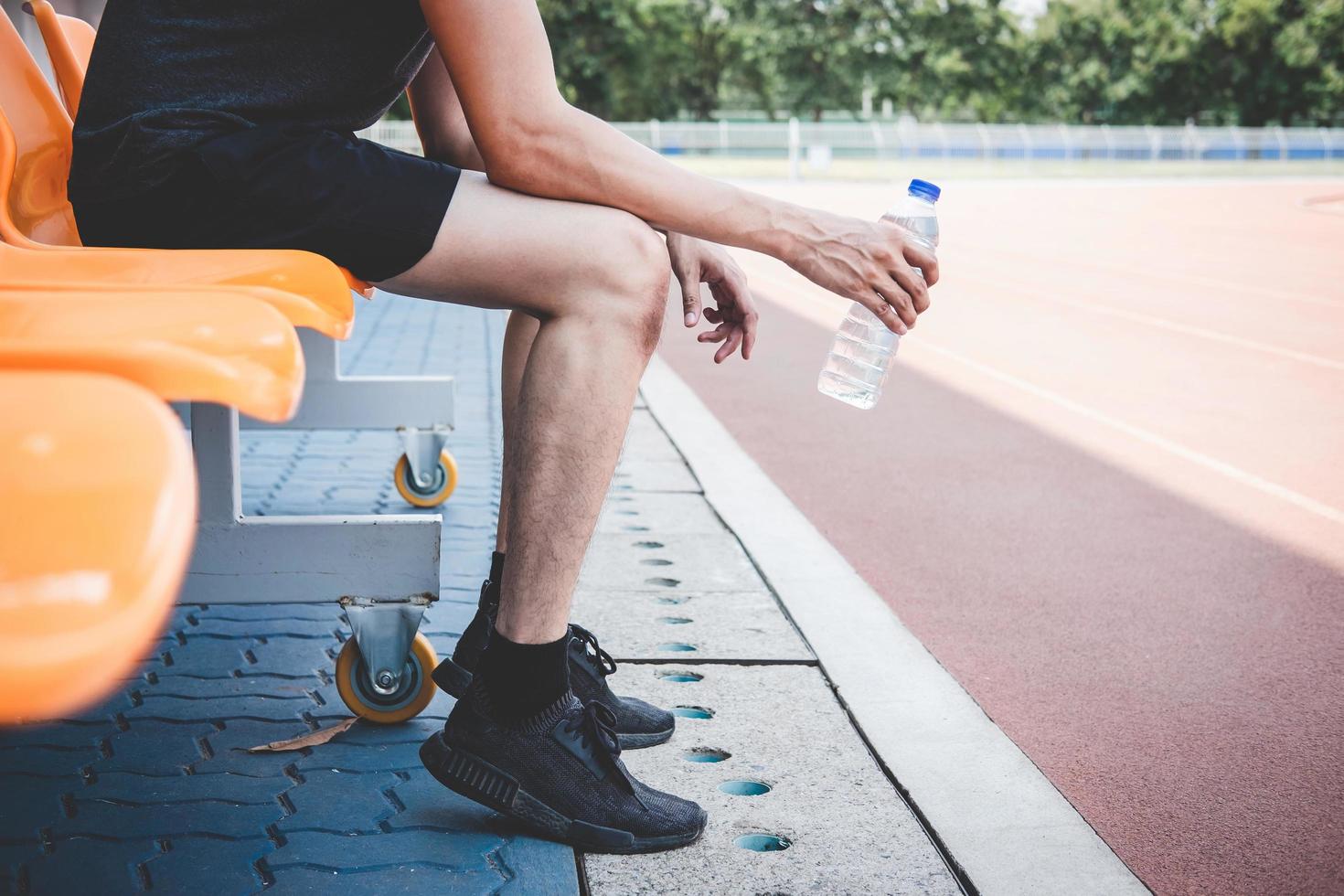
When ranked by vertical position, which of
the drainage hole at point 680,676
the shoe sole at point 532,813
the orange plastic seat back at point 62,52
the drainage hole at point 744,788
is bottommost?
the drainage hole at point 680,676

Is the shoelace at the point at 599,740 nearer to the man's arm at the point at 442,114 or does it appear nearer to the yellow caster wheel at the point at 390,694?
the yellow caster wheel at the point at 390,694

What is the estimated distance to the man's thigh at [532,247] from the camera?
1.93 meters

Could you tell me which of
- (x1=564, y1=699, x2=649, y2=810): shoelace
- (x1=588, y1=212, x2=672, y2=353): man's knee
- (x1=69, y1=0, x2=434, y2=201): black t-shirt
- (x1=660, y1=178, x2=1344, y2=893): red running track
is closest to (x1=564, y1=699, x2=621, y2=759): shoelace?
(x1=564, y1=699, x2=649, y2=810): shoelace

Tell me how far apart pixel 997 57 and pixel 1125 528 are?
64025 mm

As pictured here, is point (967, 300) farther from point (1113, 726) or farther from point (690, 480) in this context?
point (1113, 726)

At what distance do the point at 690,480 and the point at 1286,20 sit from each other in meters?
66.1

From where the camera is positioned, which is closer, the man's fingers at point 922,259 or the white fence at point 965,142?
the man's fingers at point 922,259

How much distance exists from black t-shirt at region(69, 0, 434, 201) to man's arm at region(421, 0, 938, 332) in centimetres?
23

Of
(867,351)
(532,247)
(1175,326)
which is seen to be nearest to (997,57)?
(1175,326)

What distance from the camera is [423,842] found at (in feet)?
6.62

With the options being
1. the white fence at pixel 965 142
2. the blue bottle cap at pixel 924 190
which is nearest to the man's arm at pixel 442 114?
the blue bottle cap at pixel 924 190

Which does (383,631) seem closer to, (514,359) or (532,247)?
(514,359)

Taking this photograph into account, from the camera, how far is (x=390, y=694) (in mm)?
2443

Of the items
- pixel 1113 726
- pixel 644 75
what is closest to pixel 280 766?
pixel 1113 726
